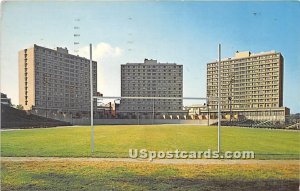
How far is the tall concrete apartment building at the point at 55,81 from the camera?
5891 mm

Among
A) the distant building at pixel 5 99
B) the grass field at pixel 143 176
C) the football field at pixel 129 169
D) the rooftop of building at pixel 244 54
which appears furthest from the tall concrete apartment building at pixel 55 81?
the rooftop of building at pixel 244 54

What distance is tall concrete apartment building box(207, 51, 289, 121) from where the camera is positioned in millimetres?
6156

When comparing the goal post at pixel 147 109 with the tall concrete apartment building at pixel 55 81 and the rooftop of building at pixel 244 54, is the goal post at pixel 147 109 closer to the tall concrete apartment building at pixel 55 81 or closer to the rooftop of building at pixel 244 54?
the tall concrete apartment building at pixel 55 81

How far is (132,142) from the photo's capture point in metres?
7.01

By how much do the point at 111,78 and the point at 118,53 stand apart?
54 cm

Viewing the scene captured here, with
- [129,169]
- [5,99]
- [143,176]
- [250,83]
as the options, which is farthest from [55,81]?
[250,83]

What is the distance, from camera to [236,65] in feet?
21.0

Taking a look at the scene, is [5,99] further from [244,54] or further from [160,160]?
[244,54]

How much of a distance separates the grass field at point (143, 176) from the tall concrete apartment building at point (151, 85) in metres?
1.56

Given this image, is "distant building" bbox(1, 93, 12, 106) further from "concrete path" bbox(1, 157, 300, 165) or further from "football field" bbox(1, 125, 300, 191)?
"concrete path" bbox(1, 157, 300, 165)

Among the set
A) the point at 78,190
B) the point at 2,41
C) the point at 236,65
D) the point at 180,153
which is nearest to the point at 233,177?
the point at 180,153

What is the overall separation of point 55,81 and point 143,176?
9.58ft

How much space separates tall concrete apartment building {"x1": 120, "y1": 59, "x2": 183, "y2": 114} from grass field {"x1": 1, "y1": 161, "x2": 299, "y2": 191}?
1.56 meters

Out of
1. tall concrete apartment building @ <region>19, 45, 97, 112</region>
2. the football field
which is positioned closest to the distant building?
tall concrete apartment building @ <region>19, 45, 97, 112</region>
